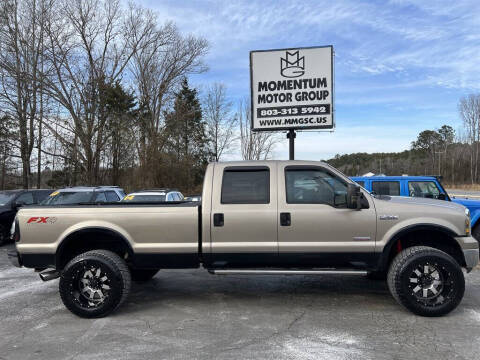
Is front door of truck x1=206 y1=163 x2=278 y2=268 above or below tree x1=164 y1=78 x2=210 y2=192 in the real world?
below

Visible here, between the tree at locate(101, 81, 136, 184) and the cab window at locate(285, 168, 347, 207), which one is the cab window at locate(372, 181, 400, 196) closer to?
the cab window at locate(285, 168, 347, 207)

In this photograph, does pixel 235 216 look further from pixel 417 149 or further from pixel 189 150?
pixel 417 149

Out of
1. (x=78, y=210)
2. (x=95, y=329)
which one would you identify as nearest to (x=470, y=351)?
(x=95, y=329)

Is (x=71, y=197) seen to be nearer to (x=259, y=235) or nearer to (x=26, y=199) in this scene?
(x=26, y=199)

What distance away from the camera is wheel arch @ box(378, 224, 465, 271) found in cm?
463

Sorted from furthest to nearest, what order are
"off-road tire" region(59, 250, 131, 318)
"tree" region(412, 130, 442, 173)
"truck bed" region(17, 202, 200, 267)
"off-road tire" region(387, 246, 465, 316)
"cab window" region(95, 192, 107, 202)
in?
"tree" region(412, 130, 442, 173), "cab window" region(95, 192, 107, 202), "truck bed" region(17, 202, 200, 267), "off-road tire" region(59, 250, 131, 318), "off-road tire" region(387, 246, 465, 316)

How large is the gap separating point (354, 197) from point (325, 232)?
565 millimetres

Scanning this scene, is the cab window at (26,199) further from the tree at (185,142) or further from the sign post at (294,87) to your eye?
the tree at (185,142)

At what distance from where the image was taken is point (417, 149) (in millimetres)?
105875

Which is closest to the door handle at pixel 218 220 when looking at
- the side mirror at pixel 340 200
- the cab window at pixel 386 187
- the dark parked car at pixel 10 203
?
the side mirror at pixel 340 200

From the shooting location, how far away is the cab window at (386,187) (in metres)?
8.54

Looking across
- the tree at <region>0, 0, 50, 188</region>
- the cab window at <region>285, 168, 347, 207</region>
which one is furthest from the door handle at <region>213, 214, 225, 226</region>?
the tree at <region>0, 0, 50, 188</region>

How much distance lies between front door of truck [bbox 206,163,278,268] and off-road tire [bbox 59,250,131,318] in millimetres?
1126

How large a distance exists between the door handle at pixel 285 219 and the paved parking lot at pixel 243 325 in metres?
1.15
